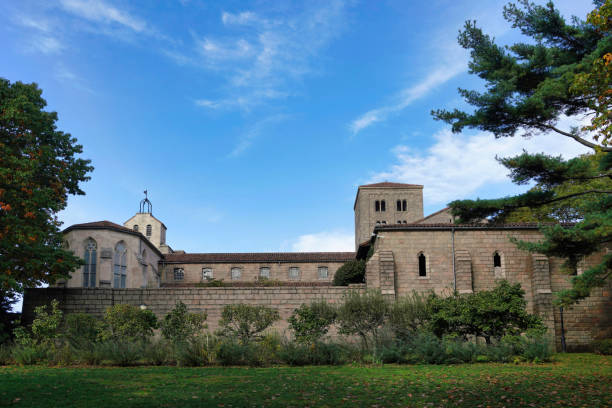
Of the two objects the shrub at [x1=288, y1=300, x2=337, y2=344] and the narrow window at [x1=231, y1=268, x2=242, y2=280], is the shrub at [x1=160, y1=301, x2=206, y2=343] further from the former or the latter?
the narrow window at [x1=231, y1=268, x2=242, y2=280]

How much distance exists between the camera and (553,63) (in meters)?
17.8

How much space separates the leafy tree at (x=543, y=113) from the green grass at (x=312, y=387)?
3.86 m

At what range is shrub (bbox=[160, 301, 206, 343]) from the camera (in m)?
20.1

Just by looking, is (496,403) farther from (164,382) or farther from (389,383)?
(164,382)

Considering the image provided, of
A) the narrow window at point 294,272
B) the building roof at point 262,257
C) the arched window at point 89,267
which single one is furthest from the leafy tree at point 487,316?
the narrow window at point 294,272

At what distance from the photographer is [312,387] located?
1189 centimetres

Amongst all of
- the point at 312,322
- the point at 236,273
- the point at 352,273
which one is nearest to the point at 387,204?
the point at 236,273

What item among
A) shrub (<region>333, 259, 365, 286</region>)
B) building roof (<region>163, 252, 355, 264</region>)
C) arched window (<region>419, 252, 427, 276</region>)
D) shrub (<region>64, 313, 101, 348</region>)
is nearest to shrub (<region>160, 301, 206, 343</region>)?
Result: shrub (<region>64, 313, 101, 348</region>)

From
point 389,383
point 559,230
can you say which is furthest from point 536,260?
point 389,383

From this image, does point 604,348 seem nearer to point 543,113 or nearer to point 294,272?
point 543,113

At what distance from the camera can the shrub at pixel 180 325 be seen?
20.1 meters

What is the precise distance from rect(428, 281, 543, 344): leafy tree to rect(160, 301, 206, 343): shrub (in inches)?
356

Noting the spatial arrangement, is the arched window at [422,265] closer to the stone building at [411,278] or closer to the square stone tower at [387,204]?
the stone building at [411,278]

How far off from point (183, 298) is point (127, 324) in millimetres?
5758
